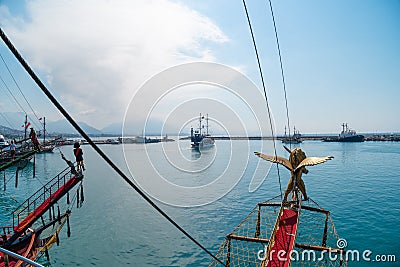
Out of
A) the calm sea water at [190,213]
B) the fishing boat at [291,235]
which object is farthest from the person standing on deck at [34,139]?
the fishing boat at [291,235]

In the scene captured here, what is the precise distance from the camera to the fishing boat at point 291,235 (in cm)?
728

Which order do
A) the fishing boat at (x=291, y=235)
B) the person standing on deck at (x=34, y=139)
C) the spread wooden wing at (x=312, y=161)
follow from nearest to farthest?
the fishing boat at (x=291, y=235), the spread wooden wing at (x=312, y=161), the person standing on deck at (x=34, y=139)

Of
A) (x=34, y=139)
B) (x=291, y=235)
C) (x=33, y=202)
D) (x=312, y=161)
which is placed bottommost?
(x=33, y=202)

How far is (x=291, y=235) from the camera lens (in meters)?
7.79

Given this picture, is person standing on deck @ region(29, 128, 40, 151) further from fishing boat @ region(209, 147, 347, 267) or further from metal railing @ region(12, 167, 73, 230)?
fishing boat @ region(209, 147, 347, 267)

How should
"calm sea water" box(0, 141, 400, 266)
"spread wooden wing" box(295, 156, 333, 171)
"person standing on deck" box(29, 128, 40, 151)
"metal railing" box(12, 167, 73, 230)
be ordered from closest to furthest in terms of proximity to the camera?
"spread wooden wing" box(295, 156, 333, 171) < "metal railing" box(12, 167, 73, 230) < "person standing on deck" box(29, 128, 40, 151) < "calm sea water" box(0, 141, 400, 266)

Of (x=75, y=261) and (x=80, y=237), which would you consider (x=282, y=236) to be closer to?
(x=75, y=261)

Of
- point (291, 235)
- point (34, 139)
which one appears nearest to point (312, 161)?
point (291, 235)

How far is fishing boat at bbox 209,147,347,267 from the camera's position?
728 cm

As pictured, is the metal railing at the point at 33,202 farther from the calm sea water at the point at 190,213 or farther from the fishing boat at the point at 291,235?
the fishing boat at the point at 291,235

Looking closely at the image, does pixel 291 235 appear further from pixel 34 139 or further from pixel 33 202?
pixel 34 139

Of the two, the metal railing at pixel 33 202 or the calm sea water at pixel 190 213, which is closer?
the metal railing at pixel 33 202

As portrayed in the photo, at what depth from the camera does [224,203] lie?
A: 22484 mm

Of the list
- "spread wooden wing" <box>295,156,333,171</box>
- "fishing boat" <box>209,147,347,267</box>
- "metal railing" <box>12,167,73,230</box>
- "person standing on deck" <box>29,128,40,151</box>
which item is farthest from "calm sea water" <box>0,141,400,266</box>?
"spread wooden wing" <box>295,156,333,171</box>
